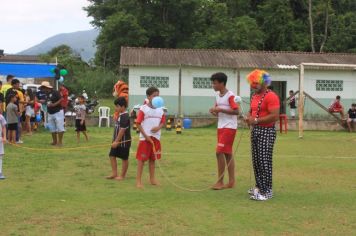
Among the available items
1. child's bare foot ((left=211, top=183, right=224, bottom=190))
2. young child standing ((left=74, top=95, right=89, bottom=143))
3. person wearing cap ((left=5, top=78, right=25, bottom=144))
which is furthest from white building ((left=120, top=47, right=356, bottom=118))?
child's bare foot ((left=211, top=183, right=224, bottom=190))

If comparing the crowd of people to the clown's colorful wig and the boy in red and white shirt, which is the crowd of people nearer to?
the boy in red and white shirt

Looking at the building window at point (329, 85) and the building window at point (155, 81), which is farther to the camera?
the building window at point (329, 85)

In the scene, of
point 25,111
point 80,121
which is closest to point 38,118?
point 25,111

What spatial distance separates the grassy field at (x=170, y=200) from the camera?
6.13 m

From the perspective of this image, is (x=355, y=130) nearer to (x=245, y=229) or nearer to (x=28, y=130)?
(x=28, y=130)

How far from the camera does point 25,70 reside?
21.1m

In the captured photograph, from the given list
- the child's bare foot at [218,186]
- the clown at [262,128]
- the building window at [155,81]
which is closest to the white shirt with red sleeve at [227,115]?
the clown at [262,128]

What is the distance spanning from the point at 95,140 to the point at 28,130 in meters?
2.75

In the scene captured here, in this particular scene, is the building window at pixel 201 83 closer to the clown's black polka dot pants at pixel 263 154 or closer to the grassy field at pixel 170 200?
the grassy field at pixel 170 200

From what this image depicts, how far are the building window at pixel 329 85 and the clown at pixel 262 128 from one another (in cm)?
2011

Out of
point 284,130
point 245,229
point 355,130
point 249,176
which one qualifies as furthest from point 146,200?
point 355,130

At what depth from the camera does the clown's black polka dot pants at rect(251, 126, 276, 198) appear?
7.67 meters

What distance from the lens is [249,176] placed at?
32.7 ft

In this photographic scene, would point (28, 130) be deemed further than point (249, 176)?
Yes
